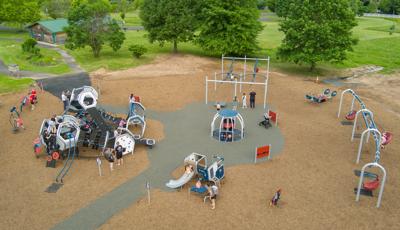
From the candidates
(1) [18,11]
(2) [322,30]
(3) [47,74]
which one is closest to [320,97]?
(2) [322,30]

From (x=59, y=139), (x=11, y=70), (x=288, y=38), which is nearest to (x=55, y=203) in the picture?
(x=59, y=139)

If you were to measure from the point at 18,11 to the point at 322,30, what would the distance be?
53.1m

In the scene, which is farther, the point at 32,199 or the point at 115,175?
the point at 115,175

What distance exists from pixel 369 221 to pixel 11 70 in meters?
35.3

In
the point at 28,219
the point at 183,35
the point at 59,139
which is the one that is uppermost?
the point at 183,35

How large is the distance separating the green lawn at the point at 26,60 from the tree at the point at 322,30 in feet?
83.8

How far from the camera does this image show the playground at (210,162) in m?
15.3

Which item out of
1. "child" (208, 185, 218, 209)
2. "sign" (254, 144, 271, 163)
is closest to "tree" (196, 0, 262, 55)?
"sign" (254, 144, 271, 163)

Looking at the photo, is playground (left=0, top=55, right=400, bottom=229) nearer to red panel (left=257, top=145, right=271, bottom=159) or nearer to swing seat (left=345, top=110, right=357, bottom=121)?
red panel (left=257, top=145, right=271, bottom=159)

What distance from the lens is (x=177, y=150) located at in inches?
840

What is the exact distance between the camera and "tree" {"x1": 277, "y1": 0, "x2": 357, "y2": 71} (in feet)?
116

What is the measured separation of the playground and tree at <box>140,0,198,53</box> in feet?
52.9

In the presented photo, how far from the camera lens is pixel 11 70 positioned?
36.2m

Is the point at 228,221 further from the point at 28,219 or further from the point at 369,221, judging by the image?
the point at 28,219
